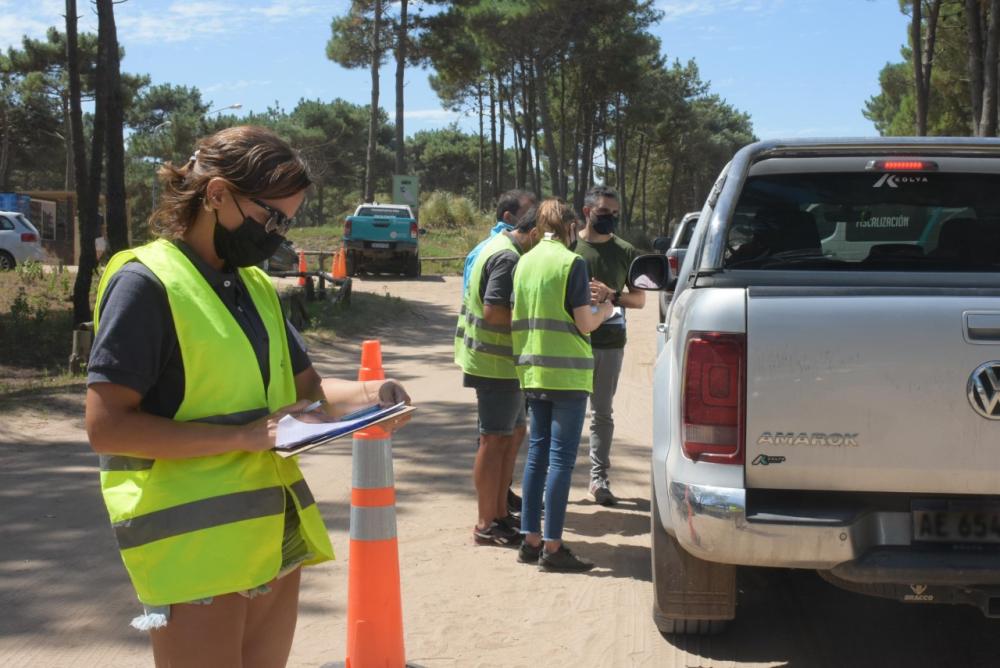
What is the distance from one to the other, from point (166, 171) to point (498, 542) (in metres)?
4.11

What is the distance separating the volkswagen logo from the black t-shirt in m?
2.41

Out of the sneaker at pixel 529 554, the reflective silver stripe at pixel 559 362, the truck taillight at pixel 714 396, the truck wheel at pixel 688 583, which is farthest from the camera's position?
the sneaker at pixel 529 554

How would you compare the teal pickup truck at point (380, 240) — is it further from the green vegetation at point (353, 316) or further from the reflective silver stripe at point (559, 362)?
the reflective silver stripe at point (559, 362)

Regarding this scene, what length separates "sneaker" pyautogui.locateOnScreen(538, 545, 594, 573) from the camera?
18.7 feet

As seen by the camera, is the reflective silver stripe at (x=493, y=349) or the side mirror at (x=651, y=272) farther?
the reflective silver stripe at (x=493, y=349)

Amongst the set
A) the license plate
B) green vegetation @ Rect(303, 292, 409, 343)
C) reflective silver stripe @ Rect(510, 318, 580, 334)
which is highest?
reflective silver stripe @ Rect(510, 318, 580, 334)

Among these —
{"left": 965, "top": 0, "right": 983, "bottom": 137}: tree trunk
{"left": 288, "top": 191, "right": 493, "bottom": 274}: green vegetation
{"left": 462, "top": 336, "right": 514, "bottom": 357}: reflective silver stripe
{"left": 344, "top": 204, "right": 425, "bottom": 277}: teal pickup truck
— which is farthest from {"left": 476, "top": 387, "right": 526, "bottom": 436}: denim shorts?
{"left": 288, "top": 191, "right": 493, "bottom": 274}: green vegetation

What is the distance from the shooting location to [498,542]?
620cm

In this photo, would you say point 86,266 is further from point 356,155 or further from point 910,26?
point 356,155

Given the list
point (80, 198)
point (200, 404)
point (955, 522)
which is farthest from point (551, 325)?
point (80, 198)

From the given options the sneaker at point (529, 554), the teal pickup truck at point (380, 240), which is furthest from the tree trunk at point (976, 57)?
the sneaker at point (529, 554)

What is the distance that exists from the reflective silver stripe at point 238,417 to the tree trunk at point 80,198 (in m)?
13.8

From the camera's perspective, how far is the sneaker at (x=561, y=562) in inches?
225

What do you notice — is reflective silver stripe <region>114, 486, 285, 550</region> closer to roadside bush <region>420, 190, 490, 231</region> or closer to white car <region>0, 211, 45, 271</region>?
white car <region>0, 211, 45, 271</region>
